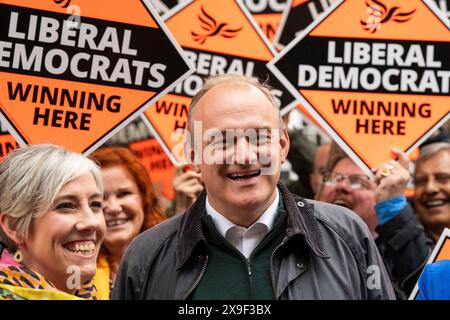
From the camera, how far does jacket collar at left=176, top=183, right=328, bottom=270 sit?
7.93ft

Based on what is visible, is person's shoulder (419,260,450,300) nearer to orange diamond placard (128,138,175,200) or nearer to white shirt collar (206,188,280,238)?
white shirt collar (206,188,280,238)

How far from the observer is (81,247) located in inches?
115

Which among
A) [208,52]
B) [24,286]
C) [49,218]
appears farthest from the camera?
[208,52]

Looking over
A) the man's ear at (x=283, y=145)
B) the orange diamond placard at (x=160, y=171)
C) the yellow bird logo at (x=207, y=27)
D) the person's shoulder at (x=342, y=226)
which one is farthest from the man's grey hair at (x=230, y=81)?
the orange diamond placard at (x=160, y=171)

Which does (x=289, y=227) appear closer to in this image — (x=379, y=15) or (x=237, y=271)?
(x=237, y=271)

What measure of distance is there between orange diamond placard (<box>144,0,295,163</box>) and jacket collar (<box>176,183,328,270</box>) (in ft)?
4.78

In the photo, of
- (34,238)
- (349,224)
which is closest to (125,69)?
(34,238)

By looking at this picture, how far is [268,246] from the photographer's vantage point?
2.46 metres

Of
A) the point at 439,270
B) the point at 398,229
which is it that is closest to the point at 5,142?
the point at 398,229

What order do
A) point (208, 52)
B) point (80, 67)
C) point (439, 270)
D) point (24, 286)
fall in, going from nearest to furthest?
point (439, 270)
point (24, 286)
point (80, 67)
point (208, 52)

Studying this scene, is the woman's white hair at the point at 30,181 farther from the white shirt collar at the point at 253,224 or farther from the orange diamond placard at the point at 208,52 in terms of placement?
the orange diamond placard at the point at 208,52

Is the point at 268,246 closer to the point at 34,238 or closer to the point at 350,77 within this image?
the point at 34,238

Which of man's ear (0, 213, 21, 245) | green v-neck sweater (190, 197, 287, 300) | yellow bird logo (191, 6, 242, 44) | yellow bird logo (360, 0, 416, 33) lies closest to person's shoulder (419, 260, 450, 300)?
green v-neck sweater (190, 197, 287, 300)

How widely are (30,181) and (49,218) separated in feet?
0.50
